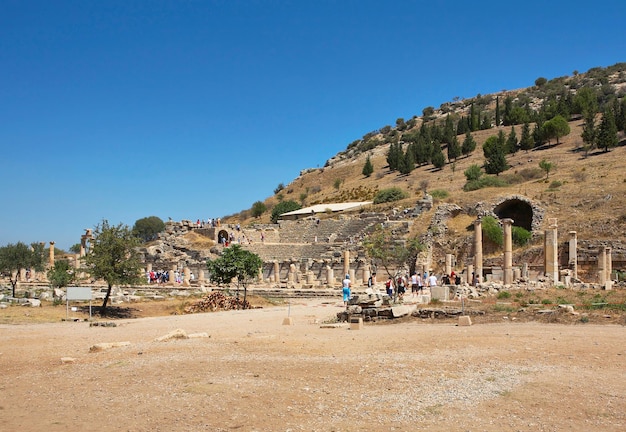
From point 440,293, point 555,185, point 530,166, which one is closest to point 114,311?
point 440,293

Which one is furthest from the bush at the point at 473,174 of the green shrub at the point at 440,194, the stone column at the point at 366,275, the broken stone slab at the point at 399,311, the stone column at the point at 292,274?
the broken stone slab at the point at 399,311

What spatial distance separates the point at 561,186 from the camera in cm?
5097

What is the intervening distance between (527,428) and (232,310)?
68.4 feet

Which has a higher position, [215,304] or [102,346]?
[102,346]

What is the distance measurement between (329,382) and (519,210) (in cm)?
4619

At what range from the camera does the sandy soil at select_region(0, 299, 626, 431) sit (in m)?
7.40

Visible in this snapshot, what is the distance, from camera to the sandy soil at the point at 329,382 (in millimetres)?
7398

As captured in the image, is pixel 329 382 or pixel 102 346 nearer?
pixel 329 382

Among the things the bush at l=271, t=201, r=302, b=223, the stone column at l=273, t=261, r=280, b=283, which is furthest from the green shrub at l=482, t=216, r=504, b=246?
the bush at l=271, t=201, r=302, b=223

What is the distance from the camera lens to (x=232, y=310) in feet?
87.9

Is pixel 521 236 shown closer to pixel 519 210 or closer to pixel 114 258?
pixel 519 210

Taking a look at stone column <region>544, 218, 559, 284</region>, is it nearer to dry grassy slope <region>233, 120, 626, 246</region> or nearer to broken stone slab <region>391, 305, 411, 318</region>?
dry grassy slope <region>233, 120, 626, 246</region>

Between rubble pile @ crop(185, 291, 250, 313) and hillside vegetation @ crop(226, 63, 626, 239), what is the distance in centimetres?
2645

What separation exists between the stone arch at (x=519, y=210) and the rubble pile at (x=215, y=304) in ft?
91.1
